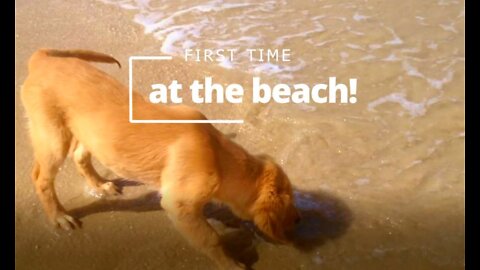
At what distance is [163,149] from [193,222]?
386 mm

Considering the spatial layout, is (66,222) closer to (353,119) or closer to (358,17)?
(353,119)

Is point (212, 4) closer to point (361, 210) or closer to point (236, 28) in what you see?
point (236, 28)

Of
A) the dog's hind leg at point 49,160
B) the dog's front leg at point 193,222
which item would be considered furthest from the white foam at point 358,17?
the dog's hind leg at point 49,160

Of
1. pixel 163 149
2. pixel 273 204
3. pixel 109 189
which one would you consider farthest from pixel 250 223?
pixel 109 189

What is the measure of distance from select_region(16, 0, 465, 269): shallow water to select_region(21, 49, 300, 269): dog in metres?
0.27

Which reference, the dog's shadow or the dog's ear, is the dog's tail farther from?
the dog's ear

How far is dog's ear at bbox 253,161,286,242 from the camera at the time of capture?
96.1 inches

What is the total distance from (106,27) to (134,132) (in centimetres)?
148

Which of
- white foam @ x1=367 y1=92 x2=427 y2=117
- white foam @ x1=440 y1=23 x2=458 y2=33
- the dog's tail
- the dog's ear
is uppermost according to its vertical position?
white foam @ x1=440 y1=23 x2=458 y2=33

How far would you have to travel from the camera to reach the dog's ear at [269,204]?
2441mm

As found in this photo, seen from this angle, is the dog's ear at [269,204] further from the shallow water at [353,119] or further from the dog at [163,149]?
the shallow water at [353,119]

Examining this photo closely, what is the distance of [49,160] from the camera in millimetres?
2645

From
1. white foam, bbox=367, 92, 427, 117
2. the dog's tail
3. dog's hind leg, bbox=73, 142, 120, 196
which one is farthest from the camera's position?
white foam, bbox=367, 92, 427, 117

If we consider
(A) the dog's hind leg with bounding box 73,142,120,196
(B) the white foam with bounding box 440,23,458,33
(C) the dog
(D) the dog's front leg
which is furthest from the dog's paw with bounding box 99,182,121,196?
(B) the white foam with bounding box 440,23,458,33
